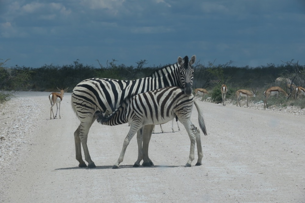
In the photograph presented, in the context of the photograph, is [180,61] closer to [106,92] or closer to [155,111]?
[155,111]

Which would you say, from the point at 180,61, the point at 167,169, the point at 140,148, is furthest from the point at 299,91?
the point at 167,169

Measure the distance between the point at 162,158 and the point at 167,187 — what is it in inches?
124

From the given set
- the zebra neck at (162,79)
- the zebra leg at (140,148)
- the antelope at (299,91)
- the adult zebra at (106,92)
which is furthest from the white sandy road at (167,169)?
the antelope at (299,91)

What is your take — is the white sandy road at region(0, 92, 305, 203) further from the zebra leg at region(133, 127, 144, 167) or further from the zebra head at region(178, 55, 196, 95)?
the zebra head at region(178, 55, 196, 95)

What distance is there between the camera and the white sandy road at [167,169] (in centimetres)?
703

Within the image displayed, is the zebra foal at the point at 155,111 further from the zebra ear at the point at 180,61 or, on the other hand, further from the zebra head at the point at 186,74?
the zebra ear at the point at 180,61

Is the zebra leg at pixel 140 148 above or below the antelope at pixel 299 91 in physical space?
below

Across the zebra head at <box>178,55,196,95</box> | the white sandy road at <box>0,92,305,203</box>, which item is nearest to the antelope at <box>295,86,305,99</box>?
the white sandy road at <box>0,92,305,203</box>

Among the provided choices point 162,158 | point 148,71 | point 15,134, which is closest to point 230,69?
point 148,71

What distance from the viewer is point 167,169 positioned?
356 inches

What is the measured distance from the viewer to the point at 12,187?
825 cm

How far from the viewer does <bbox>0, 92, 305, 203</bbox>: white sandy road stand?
7.03 metres

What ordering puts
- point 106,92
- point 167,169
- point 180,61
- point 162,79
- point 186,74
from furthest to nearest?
point 162,79 → point 180,61 → point 106,92 → point 186,74 → point 167,169

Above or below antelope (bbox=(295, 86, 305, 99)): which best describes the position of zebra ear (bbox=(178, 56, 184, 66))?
above
